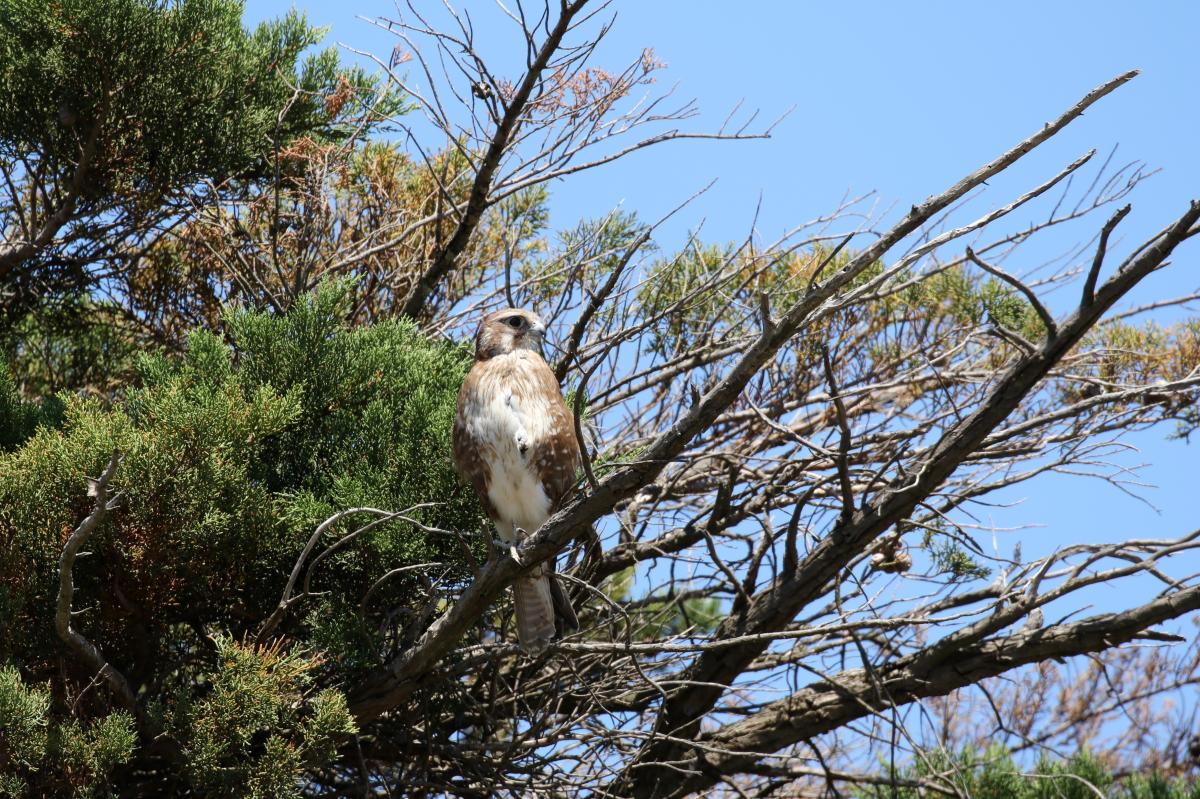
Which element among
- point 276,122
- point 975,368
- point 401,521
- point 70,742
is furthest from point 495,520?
point 975,368

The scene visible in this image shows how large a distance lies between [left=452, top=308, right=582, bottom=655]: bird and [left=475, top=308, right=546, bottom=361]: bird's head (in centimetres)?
3

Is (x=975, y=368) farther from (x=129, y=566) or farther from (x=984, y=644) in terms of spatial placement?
(x=129, y=566)

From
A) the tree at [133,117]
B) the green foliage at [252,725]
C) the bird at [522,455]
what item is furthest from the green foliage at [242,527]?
the tree at [133,117]

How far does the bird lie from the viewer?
4.36 meters

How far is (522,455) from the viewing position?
4.41 m

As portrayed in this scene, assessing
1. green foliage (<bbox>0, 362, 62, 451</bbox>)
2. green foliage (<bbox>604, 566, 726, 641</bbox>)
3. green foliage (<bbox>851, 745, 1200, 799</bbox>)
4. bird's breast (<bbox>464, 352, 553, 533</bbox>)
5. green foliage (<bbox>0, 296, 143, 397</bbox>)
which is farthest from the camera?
green foliage (<bbox>0, 296, 143, 397</bbox>)

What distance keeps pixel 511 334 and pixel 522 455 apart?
49 centimetres

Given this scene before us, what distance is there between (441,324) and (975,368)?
2.57 meters

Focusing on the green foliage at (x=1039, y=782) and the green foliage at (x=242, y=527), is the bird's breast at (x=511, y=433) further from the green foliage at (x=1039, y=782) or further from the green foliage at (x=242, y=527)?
the green foliage at (x=1039, y=782)

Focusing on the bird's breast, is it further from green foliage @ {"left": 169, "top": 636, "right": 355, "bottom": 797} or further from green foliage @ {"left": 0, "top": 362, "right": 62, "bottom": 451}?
green foliage @ {"left": 0, "top": 362, "right": 62, "bottom": 451}

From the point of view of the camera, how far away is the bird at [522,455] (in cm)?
436

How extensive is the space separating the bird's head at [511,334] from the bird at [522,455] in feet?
0.10

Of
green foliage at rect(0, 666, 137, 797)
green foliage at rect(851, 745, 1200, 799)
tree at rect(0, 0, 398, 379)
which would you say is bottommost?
green foliage at rect(0, 666, 137, 797)

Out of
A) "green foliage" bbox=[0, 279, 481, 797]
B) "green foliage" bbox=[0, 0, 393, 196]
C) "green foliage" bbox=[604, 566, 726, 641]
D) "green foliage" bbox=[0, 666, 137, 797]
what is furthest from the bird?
"green foliage" bbox=[0, 0, 393, 196]
